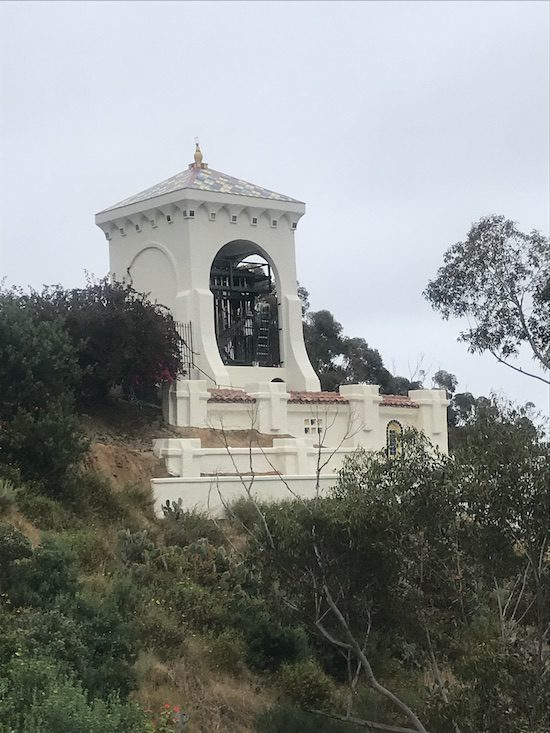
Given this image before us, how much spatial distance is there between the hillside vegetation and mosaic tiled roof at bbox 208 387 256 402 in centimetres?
302

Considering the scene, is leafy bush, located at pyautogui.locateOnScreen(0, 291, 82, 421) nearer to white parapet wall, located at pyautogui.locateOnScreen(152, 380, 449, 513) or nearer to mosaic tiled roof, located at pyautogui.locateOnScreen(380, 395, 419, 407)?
white parapet wall, located at pyautogui.locateOnScreen(152, 380, 449, 513)

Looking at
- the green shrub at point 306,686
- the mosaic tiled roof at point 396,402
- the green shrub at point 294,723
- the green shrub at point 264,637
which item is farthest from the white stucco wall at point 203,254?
the green shrub at point 294,723

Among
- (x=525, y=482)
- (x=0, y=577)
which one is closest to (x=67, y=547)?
(x=0, y=577)

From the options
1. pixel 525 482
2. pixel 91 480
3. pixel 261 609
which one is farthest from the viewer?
pixel 91 480

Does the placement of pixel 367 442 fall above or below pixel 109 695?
above

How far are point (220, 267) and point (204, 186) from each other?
2879 mm

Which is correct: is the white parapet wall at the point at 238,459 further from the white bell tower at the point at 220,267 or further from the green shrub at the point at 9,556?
the green shrub at the point at 9,556

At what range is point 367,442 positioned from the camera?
3117 cm

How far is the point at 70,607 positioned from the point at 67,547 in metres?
1.44

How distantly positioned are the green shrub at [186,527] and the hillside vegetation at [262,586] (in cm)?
4

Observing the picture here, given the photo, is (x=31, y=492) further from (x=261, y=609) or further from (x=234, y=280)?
(x=234, y=280)

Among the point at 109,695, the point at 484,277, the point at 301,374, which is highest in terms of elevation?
the point at 484,277

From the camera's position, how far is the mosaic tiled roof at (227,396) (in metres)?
29.2

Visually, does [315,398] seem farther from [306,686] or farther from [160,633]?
[160,633]
